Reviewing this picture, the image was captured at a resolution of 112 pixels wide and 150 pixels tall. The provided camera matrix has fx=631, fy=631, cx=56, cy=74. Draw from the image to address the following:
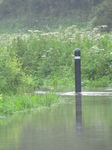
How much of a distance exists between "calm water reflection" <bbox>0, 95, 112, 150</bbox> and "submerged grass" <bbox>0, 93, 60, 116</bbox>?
15.5 inches

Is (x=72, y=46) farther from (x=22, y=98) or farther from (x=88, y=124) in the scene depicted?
(x=88, y=124)

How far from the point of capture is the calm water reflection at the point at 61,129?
8.03 metres

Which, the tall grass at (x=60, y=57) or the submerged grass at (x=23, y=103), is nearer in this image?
the submerged grass at (x=23, y=103)

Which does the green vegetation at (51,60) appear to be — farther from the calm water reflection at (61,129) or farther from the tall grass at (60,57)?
the calm water reflection at (61,129)

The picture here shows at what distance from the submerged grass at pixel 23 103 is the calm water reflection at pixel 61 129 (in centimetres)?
39

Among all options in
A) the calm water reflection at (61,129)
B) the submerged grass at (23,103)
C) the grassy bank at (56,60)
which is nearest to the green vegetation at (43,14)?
the grassy bank at (56,60)

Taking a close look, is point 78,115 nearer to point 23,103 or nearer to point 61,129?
point 61,129

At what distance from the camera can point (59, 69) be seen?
22938mm

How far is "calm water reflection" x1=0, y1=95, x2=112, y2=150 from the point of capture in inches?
316

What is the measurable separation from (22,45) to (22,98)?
469 inches

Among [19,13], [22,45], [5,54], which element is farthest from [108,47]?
[19,13]

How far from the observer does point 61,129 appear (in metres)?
9.50

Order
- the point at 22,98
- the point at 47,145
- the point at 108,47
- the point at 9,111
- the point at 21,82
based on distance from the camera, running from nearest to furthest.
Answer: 1. the point at 47,145
2. the point at 9,111
3. the point at 22,98
4. the point at 21,82
5. the point at 108,47

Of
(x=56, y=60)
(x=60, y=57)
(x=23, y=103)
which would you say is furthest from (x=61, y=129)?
(x=56, y=60)
